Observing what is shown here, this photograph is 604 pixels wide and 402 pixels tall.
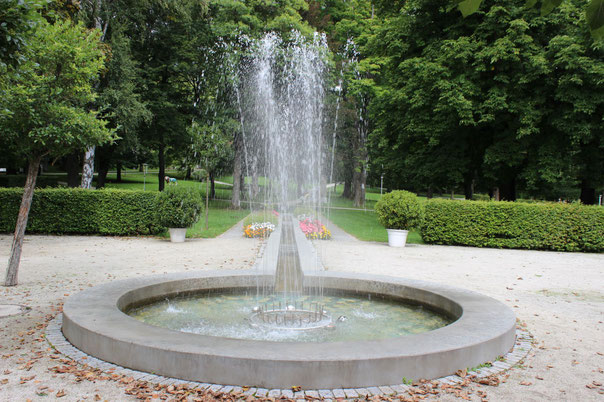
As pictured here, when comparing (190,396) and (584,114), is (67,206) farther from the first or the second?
(584,114)

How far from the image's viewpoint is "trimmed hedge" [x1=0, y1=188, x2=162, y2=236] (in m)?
15.7

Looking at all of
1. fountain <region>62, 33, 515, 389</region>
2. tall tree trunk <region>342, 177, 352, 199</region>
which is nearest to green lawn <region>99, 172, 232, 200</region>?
tall tree trunk <region>342, 177, 352, 199</region>

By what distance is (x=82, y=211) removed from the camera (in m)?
15.9

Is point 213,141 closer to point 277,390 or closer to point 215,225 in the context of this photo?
point 215,225

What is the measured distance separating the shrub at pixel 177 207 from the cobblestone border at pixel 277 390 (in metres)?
9.52

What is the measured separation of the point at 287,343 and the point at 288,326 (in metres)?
1.54

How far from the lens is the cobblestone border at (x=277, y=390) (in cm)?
353

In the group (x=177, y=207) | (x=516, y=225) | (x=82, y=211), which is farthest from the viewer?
(x=82, y=211)

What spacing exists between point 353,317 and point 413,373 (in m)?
2.28

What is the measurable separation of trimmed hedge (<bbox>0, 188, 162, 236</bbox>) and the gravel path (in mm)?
797

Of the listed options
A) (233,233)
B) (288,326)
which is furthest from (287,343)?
(233,233)

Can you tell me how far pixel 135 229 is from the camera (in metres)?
16.1

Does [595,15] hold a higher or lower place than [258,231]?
higher

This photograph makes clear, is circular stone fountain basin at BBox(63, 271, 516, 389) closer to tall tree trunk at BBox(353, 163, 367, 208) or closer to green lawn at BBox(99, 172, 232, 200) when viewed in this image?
tall tree trunk at BBox(353, 163, 367, 208)
